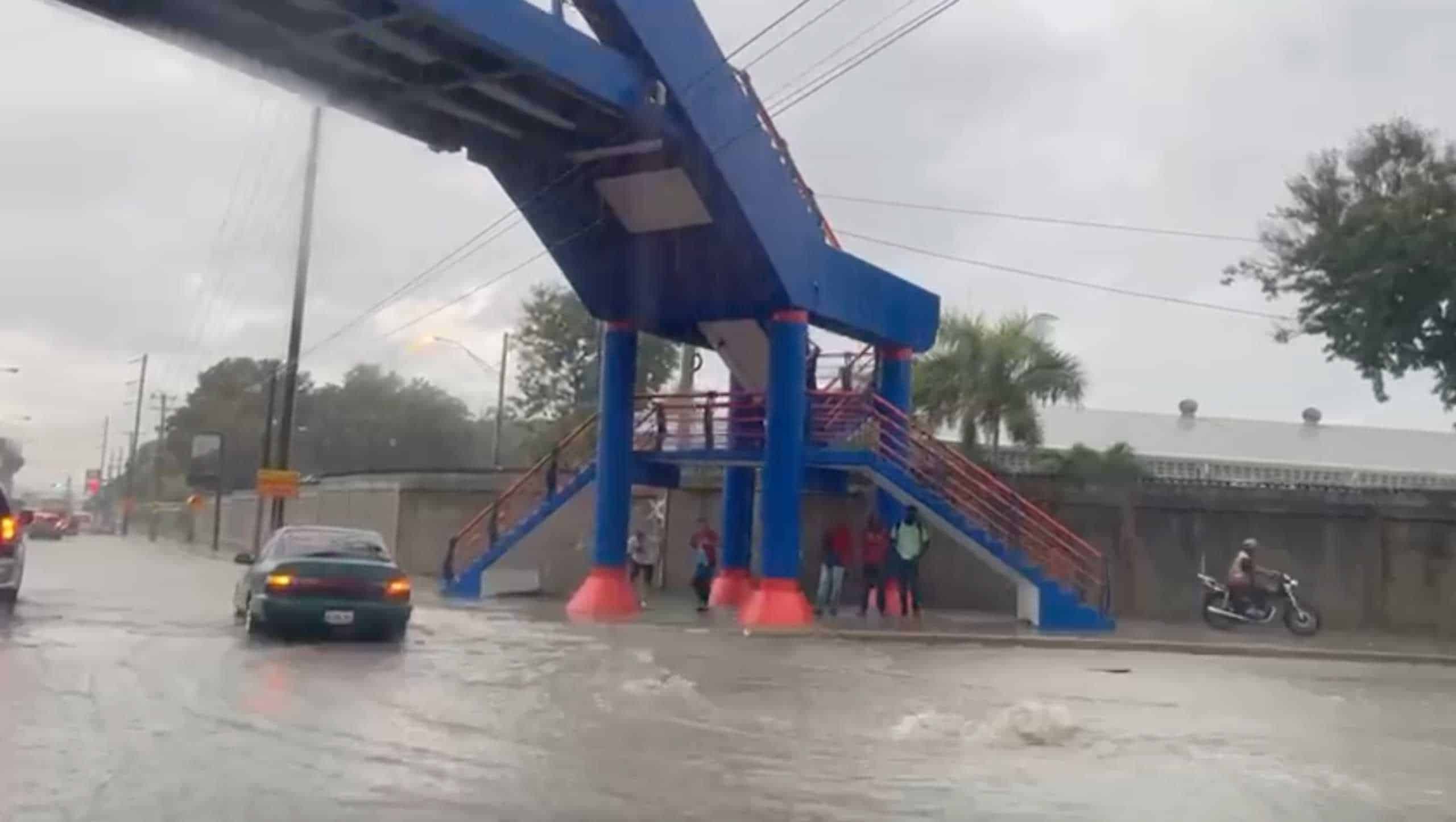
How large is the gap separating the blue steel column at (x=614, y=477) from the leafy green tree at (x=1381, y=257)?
13.1 m

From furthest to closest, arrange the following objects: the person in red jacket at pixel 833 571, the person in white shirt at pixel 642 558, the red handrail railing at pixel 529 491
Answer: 1. the person in white shirt at pixel 642 558
2. the red handrail railing at pixel 529 491
3. the person in red jacket at pixel 833 571

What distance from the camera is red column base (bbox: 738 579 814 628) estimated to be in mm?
23406

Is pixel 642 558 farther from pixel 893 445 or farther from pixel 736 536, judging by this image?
pixel 893 445

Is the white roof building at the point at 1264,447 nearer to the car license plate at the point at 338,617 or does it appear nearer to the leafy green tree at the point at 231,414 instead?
the car license plate at the point at 338,617

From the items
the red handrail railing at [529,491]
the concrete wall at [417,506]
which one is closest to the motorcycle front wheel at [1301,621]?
the red handrail railing at [529,491]

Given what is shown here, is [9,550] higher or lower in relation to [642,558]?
lower

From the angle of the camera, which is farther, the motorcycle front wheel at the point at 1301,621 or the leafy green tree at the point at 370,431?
the leafy green tree at the point at 370,431

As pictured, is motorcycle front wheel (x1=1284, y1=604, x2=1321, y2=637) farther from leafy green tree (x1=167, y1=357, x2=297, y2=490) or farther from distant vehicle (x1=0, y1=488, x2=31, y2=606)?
leafy green tree (x1=167, y1=357, x2=297, y2=490)

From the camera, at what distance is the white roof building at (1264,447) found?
47.8 m

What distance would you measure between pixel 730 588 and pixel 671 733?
55.7 feet

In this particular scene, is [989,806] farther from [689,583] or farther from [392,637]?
[689,583]

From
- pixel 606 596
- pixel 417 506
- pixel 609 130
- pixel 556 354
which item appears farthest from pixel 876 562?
pixel 556 354

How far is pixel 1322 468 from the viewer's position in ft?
162

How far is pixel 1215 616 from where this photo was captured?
84.1ft
